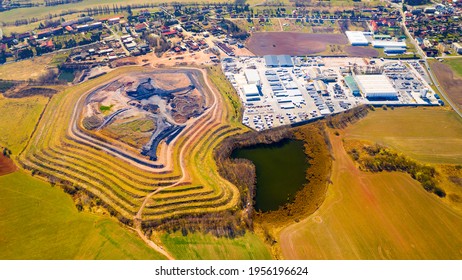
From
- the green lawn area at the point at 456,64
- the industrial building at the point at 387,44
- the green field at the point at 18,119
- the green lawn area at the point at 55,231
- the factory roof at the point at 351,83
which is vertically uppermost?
the industrial building at the point at 387,44

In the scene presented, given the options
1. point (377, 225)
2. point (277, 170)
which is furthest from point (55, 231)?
point (377, 225)

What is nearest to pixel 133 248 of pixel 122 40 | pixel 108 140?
pixel 108 140

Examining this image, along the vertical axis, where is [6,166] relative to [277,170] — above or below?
above

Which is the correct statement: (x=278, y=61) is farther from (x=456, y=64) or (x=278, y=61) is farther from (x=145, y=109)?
(x=456, y=64)

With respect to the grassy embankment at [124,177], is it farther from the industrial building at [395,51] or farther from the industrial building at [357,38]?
the industrial building at [395,51]

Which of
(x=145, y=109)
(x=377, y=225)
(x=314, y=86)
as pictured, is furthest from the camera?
(x=314, y=86)

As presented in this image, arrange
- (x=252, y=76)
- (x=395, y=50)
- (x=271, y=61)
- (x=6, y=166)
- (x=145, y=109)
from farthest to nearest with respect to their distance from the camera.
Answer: (x=395, y=50) → (x=271, y=61) → (x=252, y=76) → (x=145, y=109) → (x=6, y=166)

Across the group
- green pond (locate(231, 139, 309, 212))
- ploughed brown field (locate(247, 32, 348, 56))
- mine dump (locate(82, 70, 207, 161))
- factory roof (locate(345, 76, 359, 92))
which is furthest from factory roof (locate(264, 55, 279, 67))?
green pond (locate(231, 139, 309, 212))

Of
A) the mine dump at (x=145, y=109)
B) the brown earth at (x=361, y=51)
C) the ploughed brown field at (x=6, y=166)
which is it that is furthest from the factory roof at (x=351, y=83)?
the ploughed brown field at (x=6, y=166)

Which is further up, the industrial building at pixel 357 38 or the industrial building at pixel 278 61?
the industrial building at pixel 357 38
